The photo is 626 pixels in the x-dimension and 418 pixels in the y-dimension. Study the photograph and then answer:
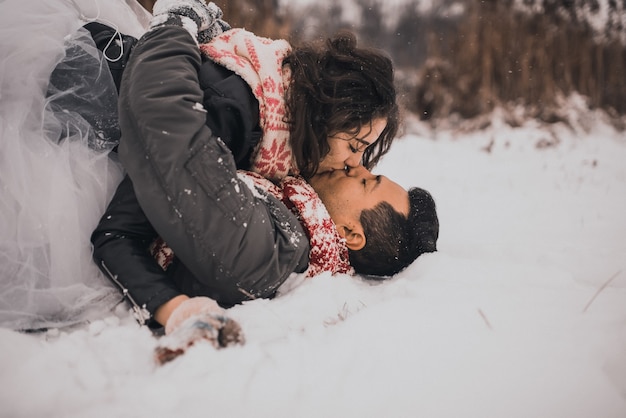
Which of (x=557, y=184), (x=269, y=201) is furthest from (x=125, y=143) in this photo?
(x=557, y=184)

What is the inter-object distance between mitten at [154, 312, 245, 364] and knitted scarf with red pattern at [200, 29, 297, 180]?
628 millimetres

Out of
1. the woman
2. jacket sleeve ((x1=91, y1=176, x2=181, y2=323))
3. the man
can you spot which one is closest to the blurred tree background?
the woman

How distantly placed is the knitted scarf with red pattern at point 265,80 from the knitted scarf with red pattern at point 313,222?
7 cm

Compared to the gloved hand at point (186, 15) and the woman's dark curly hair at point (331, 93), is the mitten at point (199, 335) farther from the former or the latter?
the gloved hand at point (186, 15)

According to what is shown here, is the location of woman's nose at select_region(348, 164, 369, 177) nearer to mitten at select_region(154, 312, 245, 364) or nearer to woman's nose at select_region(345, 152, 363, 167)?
woman's nose at select_region(345, 152, 363, 167)

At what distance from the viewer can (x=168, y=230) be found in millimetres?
1096

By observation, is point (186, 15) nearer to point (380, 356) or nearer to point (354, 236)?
point (354, 236)

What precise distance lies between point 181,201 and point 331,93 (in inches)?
25.9

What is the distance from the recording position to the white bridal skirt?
3.49ft

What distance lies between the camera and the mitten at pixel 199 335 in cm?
87

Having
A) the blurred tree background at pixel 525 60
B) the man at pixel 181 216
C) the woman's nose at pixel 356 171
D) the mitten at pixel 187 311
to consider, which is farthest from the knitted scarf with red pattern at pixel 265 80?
the blurred tree background at pixel 525 60

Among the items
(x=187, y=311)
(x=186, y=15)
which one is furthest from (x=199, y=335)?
(x=186, y=15)

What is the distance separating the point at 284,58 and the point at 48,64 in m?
0.70

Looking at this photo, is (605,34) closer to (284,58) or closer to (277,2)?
(277,2)
